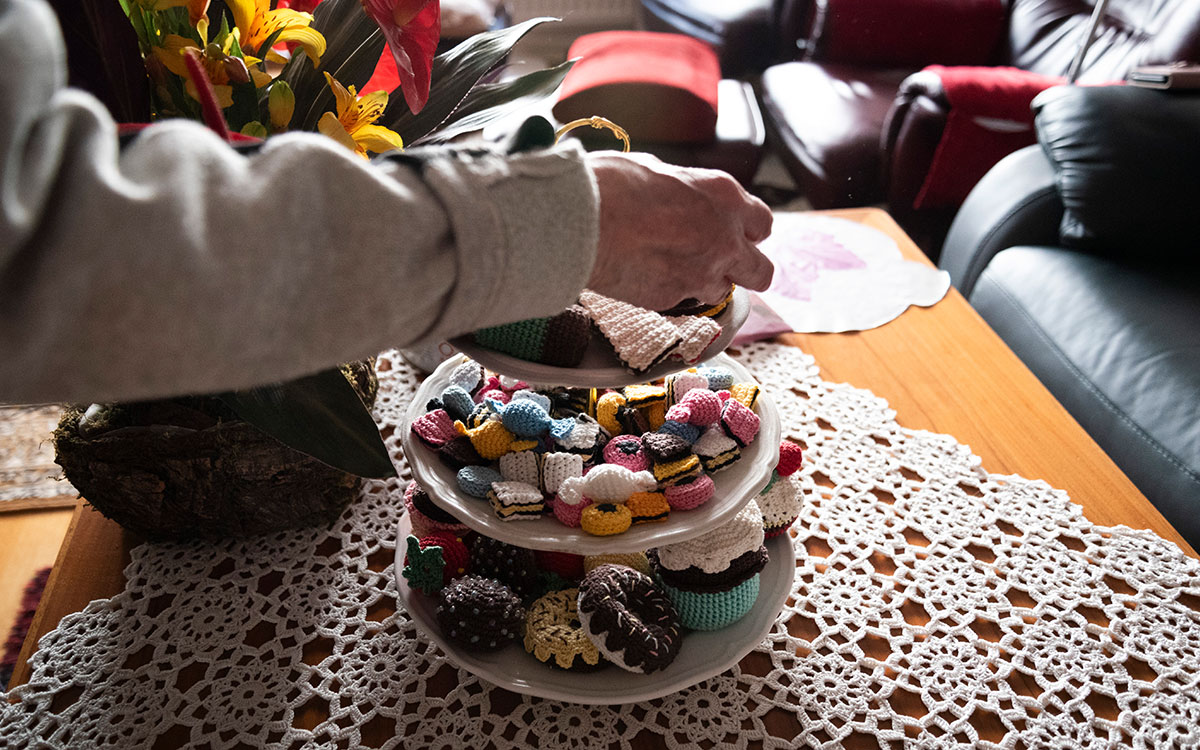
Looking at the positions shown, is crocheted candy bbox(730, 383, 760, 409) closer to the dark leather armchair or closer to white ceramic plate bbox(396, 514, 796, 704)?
white ceramic plate bbox(396, 514, 796, 704)

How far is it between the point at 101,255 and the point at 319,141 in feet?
0.36

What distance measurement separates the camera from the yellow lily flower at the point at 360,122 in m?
0.60

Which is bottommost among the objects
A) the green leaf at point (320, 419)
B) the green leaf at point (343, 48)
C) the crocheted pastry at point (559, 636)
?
the crocheted pastry at point (559, 636)

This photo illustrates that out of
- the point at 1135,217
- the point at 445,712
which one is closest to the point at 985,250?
the point at 1135,217

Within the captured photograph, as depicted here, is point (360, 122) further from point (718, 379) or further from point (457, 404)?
point (718, 379)

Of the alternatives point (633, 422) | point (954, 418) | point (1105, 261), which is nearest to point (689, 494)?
point (633, 422)

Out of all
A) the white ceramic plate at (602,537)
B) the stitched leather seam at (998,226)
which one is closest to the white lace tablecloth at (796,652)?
the white ceramic plate at (602,537)

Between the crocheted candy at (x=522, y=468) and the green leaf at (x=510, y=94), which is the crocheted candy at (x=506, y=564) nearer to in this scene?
the crocheted candy at (x=522, y=468)

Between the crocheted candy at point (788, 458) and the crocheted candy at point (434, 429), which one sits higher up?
the crocheted candy at point (434, 429)

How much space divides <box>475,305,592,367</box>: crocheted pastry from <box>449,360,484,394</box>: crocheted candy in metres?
0.17

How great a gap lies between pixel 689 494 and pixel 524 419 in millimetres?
155

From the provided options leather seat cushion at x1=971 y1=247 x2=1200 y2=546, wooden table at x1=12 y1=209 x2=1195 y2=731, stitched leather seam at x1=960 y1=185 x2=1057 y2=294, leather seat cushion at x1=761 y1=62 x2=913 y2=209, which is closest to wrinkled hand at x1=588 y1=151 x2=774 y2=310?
wooden table at x1=12 y1=209 x2=1195 y2=731

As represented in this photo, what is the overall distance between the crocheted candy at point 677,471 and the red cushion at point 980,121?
54.3 inches

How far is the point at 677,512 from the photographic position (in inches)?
25.0
